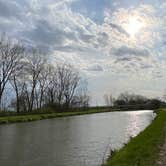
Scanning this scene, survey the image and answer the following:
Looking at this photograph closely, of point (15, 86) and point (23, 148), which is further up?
point (15, 86)

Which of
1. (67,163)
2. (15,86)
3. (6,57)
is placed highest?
(6,57)

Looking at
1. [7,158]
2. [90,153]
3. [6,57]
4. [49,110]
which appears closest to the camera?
[7,158]

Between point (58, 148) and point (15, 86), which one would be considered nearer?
point (58, 148)

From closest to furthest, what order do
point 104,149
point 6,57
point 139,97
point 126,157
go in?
point 126,157 < point 104,149 < point 6,57 < point 139,97

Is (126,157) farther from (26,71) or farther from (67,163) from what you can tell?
(26,71)

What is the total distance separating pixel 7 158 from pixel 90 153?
422 cm

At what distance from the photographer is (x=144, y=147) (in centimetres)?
1461

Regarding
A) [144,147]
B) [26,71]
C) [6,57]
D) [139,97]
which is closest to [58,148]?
[144,147]

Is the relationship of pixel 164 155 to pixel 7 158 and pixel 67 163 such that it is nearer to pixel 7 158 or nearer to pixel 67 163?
pixel 67 163

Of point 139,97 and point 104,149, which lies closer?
point 104,149

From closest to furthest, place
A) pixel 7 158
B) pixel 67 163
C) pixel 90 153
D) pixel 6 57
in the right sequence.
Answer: pixel 67 163 → pixel 7 158 → pixel 90 153 → pixel 6 57

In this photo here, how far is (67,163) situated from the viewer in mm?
14602

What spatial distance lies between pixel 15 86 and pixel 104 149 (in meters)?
48.1

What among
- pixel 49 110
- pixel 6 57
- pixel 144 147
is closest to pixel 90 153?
pixel 144 147
